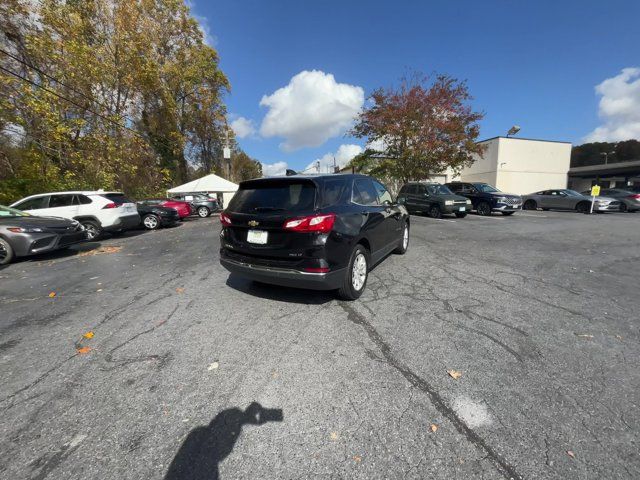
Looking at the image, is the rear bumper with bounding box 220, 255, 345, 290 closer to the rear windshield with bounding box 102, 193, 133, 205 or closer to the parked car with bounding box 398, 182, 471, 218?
the rear windshield with bounding box 102, 193, 133, 205

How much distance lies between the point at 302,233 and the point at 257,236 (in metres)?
0.66

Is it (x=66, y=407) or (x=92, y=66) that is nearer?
(x=66, y=407)

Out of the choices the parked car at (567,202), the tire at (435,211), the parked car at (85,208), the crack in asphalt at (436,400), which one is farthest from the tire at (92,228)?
the parked car at (567,202)

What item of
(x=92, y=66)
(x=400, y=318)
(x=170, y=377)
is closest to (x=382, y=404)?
(x=400, y=318)

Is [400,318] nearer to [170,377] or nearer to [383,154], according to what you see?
[170,377]

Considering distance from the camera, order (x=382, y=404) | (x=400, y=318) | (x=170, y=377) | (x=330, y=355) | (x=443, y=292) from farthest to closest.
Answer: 1. (x=443, y=292)
2. (x=400, y=318)
3. (x=330, y=355)
4. (x=170, y=377)
5. (x=382, y=404)

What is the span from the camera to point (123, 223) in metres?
10.2

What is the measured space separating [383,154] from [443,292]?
65.4ft

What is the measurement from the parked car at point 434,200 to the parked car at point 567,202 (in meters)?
8.62

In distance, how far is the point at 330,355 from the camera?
9.14 ft

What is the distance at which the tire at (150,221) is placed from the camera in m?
13.5

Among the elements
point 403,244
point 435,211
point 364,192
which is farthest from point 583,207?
point 364,192

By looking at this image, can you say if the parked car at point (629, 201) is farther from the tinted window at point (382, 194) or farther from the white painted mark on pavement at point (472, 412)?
the white painted mark on pavement at point (472, 412)

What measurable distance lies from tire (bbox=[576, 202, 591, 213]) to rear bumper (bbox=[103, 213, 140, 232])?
22977 mm
